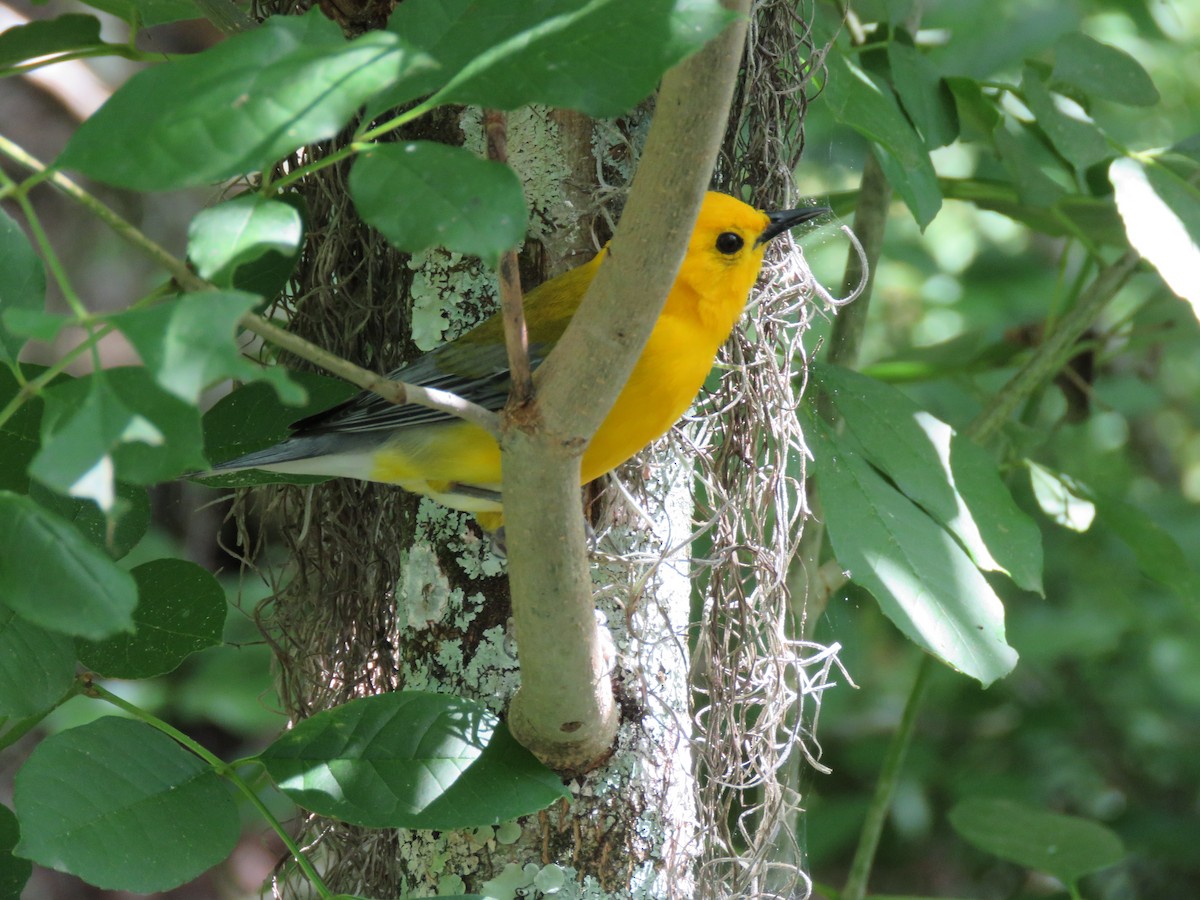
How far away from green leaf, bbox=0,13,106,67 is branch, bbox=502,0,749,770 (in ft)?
3.99

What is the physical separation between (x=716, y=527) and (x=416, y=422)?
58cm

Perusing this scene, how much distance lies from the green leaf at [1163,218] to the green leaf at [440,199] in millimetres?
1450

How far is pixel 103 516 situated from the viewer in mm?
1610

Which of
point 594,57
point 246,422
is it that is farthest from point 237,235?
point 246,422

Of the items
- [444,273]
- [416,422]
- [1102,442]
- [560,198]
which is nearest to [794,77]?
[560,198]

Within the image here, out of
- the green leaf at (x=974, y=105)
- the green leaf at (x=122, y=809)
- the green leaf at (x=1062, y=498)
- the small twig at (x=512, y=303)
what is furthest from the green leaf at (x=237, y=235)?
the green leaf at (x=1062, y=498)

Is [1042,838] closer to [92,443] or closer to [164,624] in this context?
[164,624]

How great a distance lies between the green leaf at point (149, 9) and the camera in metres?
1.91

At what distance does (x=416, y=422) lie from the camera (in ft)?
7.03

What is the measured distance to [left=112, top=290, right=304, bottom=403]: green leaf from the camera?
80cm

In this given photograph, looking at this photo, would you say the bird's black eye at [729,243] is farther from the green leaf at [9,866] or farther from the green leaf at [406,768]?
the green leaf at [9,866]

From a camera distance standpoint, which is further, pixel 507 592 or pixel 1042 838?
pixel 1042 838

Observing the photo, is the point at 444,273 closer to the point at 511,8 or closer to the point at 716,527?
the point at 716,527

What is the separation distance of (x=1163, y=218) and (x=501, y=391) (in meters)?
1.18
